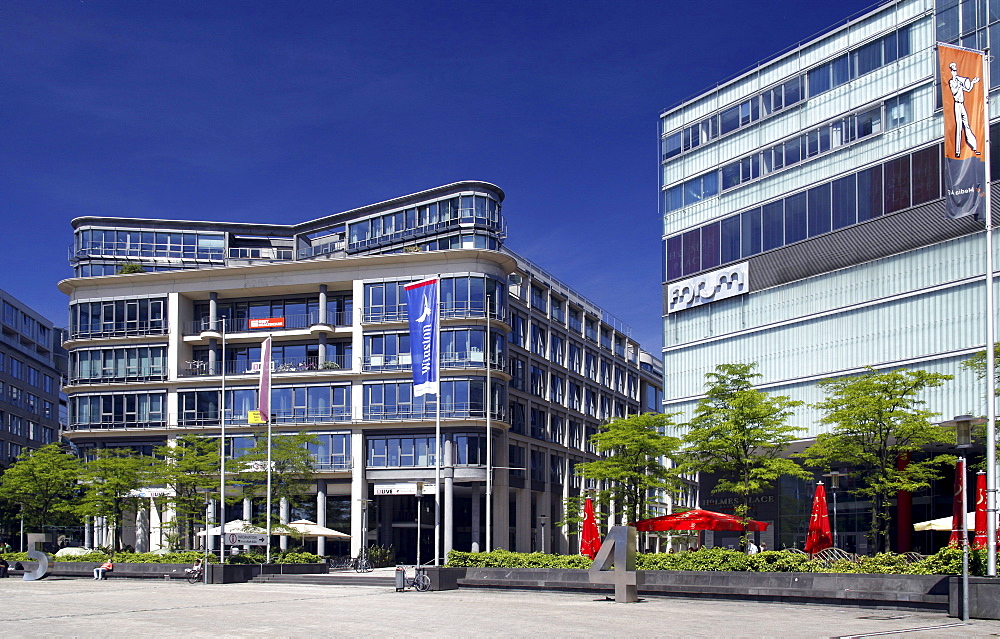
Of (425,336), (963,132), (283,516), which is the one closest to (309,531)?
(283,516)

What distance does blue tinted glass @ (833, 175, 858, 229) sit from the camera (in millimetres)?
52594

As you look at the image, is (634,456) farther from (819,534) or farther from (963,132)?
(963,132)

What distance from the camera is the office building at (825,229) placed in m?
48.2

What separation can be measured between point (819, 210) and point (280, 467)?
35.0 m

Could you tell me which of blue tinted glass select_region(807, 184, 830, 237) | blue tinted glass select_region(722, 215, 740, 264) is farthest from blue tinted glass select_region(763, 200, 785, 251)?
blue tinted glass select_region(722, 215, 740, 264)

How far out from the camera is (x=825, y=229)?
53719mm

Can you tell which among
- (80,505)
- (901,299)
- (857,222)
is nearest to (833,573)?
(901,299)

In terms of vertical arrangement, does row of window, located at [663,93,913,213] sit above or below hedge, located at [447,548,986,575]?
above

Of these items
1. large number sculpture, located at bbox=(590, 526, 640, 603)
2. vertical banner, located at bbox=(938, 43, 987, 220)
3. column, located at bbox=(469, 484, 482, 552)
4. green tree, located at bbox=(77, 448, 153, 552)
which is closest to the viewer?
vertical banner, located at bbox=(938, 43, 987, 220)

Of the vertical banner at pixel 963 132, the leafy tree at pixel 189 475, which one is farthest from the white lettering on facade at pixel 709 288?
the vertical banner at pixel 963 132

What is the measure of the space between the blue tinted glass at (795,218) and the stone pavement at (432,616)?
25.0 meters

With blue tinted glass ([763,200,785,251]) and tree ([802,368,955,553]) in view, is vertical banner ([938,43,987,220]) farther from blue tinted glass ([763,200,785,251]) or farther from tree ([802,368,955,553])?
blue tinted glass ([763,200,785,251])

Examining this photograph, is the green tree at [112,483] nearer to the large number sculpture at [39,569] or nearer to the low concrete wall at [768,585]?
the large number sculpture at [39,569]

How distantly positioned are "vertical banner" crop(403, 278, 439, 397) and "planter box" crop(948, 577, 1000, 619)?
2319 centimetres
